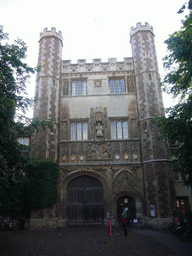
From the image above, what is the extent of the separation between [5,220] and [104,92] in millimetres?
13451

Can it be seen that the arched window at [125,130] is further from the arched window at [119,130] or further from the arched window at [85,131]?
the arched window at [85,131]

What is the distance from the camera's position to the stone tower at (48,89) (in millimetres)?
17656

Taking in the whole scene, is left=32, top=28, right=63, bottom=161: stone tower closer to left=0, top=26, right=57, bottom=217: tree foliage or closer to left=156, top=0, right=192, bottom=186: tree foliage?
left=0, top=26, right=57, bottom=217: tree foliage

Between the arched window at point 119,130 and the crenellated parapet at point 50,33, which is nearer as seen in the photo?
the arched window at point 119,130

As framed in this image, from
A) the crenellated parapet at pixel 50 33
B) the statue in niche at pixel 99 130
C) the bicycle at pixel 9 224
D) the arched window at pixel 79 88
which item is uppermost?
the crenellated parapet at pixel 50 33

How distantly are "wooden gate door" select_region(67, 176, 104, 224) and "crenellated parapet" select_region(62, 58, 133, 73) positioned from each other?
10.6 meters

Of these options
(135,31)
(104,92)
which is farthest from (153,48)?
(104,92)

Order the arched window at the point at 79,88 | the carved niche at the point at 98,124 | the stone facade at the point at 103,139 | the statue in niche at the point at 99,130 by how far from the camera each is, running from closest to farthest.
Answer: the stone facade at the point at 103,139 < the statue in niche at the point at 99,130 < the carved niche at the point at 98,124 < the arched window at the point at 79,88

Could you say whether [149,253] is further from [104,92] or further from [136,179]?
[104,92]

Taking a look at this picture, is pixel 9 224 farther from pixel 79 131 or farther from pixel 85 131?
pixel 85 131

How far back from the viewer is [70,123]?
19.7 m

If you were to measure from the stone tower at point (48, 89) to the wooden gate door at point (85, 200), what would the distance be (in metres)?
2.99

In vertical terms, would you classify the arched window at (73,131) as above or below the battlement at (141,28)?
below

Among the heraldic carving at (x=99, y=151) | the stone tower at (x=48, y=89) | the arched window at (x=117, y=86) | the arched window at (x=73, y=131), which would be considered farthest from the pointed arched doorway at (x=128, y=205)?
the arched window at (x=117, y=86)
